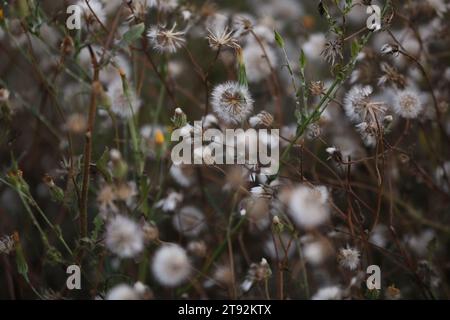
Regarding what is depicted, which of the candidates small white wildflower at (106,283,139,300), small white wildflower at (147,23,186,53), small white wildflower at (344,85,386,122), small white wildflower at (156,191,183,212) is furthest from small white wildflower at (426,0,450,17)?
small white wildflower at (106,283,139,300)

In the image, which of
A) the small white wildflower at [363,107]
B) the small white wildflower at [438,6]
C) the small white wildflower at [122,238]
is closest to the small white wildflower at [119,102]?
the small white wildflower at [122,238]

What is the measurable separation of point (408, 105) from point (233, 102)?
52cm

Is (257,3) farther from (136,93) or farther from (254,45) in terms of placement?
(136,93)

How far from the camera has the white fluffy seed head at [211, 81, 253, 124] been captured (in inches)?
52.6

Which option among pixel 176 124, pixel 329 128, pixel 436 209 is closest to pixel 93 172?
pixel 176 124

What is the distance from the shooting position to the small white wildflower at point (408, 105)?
1.56 metres

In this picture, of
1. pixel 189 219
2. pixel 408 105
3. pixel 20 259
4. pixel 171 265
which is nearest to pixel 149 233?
pixel 171 265

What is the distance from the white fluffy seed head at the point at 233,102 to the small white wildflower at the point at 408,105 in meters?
0.47

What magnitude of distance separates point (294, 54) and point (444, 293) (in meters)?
1.25

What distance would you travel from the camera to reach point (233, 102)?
4.39 feet

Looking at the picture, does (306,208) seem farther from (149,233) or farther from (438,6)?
(438,6)

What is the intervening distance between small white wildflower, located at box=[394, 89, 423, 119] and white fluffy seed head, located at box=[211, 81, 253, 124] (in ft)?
1.53

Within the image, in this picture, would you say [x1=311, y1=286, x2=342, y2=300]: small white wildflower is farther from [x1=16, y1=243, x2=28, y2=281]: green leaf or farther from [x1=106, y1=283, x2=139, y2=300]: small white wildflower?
[x1=16, y1=243, x2=28, y2=281]: green leaf
